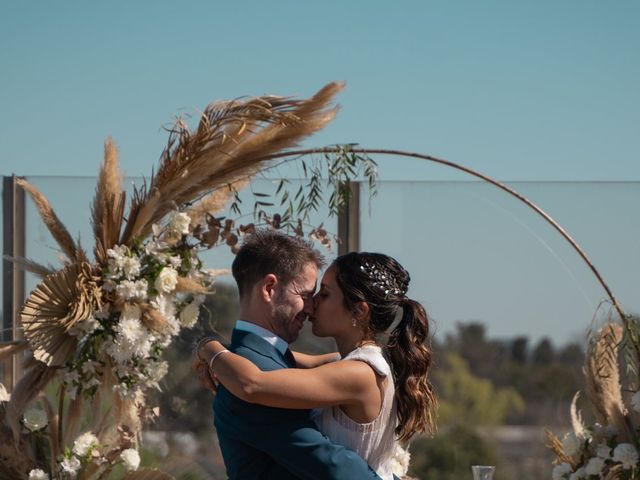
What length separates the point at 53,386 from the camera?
4324 millimetres

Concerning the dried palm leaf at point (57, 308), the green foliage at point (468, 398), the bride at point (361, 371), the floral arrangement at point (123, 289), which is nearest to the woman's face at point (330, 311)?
the bride at point (361, 371)

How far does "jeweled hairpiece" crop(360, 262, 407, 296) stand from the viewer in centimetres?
265

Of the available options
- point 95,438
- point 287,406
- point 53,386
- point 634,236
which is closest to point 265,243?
point 287,406

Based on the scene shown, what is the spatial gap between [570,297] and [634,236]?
17.2 inches

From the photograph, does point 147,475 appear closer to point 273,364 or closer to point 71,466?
point 71,466

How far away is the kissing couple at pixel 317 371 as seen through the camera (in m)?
2.47

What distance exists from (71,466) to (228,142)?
4.36 feet

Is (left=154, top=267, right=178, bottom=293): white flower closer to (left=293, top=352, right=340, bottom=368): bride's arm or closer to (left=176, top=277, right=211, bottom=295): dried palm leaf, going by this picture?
(left=176, top=277, right=211, bottom=295): dried palm leaf

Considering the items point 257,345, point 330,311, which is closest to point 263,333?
point 257,345

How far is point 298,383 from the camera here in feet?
7.99

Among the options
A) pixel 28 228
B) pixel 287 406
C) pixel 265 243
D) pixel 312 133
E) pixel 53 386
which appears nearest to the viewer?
pixel 287 406

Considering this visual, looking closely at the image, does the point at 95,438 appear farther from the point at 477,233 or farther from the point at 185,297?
the point at 477,233

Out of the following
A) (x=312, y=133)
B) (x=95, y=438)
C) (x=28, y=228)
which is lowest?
(x=95, y=438)

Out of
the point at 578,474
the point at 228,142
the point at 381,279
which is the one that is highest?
the point at 228,142
